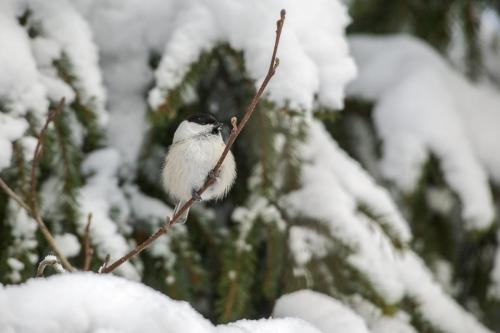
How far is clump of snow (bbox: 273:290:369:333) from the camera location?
4.81ft

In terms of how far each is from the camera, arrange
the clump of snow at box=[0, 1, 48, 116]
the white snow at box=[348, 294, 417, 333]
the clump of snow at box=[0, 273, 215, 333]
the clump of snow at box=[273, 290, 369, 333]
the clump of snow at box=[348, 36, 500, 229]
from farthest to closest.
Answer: the clump of snow at box=[348, 36, 500, 229]
the white snow at box=[348, 294, 417, 333]
the clump of snow at box=[0, 1, 48, 116]
the clump of snow at box=[273, 290, 369, 333]
the clump of snow at box=[0, 273, 215, 333]

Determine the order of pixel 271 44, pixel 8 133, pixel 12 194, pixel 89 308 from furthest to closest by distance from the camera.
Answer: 1. pixel 271 44
2. pixel 8 133
3. pixel 12 194
4. pixel 89 308

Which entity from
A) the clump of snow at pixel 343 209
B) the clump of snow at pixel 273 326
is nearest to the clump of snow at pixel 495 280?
the clump of snow at pixel 343 209

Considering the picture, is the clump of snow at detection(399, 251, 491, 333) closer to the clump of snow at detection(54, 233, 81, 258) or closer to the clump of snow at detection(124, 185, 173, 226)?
the clump of snow at detection(124, 185, 173, 226)

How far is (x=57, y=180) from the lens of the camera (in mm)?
1732

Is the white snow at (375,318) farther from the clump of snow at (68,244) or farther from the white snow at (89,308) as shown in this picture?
the white snow at (89,308)

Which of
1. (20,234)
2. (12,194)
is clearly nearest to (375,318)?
(20,234)

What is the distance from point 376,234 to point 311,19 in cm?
72

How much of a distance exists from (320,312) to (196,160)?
21.3 inches

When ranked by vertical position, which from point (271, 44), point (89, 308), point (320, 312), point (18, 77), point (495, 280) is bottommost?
point (495, 280)

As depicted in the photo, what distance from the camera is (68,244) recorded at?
5.54 feet

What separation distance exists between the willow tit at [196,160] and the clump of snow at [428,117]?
84cm

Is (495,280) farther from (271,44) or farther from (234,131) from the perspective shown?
(234,131)

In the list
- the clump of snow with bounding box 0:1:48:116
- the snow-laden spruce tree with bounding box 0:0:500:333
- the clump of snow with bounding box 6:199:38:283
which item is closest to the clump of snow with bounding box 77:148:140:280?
the snow-laden spruce tree with bounding box 0:0:500:333
